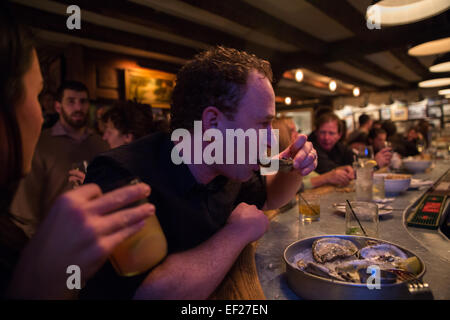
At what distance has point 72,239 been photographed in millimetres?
487

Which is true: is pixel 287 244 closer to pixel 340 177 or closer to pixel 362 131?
pixel 340 177

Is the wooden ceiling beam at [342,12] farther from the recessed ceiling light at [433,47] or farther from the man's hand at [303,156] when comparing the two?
the man's hand at [303,156]

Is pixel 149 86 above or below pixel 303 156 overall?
above

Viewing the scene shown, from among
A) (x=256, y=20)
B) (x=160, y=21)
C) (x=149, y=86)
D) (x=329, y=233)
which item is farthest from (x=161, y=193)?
(x=149, y=86)

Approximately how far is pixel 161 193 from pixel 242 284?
1.35ft

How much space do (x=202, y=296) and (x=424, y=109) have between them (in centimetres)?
1506

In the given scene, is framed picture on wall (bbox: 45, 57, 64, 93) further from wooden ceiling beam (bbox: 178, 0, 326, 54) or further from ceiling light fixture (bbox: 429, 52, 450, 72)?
ceiling light fixture (bbox: 429, 52, 450, 72)

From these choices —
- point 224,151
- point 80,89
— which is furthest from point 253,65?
point 80,89

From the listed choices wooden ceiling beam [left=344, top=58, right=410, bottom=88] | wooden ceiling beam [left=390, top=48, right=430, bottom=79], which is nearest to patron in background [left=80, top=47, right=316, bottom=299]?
wooden ceiling beam [left=344, top=58, right=410, bottom=88]

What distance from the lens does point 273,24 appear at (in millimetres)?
4375

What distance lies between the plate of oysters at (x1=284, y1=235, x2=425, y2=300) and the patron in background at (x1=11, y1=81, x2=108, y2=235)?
228 cm

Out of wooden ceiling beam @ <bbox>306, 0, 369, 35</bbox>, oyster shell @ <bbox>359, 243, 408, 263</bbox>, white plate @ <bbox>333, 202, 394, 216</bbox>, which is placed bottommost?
white plate @ <bbox>333, 202, 394, 216</bbox>

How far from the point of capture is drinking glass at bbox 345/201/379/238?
46.1 inches

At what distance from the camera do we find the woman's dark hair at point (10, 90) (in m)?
0.57
